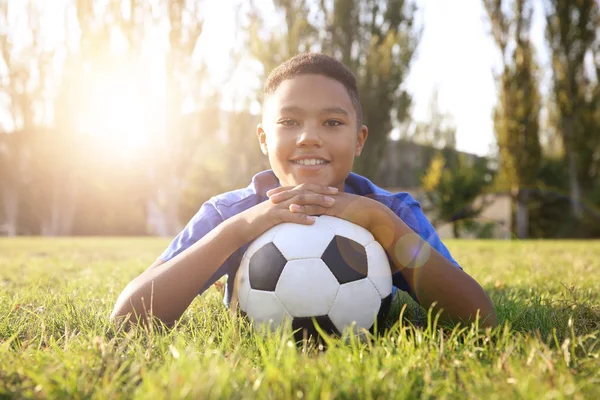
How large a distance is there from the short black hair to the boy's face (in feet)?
0.15

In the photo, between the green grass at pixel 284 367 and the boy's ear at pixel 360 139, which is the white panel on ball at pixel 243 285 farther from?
the boy's ear at pixel 360 139

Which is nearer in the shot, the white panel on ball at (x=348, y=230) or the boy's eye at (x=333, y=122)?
the white panel on ball at (x=348, y=230)

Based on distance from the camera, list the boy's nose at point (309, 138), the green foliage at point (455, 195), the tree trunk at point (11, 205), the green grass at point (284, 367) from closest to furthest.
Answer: the green grass at point (284, 367), the boy's nose at point (309, 138), the green foliage at point (455, 195), the tree trunk at point (11, 205)

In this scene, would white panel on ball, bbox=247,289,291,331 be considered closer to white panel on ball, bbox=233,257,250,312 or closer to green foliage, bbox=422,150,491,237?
white panel on ball, bbox=233,257,250,312

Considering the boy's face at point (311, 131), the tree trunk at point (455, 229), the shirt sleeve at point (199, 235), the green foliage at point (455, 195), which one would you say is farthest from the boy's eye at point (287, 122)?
the tree trunk at point (455, 229)

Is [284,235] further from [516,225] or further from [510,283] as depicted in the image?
[516,225]

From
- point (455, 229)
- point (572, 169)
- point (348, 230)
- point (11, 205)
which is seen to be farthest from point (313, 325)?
point (11, 205)

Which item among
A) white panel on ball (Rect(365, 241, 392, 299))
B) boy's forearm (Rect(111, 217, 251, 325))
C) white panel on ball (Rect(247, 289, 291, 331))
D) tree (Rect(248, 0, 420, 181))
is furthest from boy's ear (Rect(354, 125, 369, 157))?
tree (Rect(248, 0, 420, 181))

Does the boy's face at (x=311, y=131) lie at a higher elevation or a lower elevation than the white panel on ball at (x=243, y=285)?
higher

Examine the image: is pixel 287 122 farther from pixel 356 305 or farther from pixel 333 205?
pixel 356 305

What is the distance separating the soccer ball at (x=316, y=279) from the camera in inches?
71.0

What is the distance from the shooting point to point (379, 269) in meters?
1.95

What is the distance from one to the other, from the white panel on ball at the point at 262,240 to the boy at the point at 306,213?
30mm

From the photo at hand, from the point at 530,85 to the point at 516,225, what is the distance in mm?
4600
